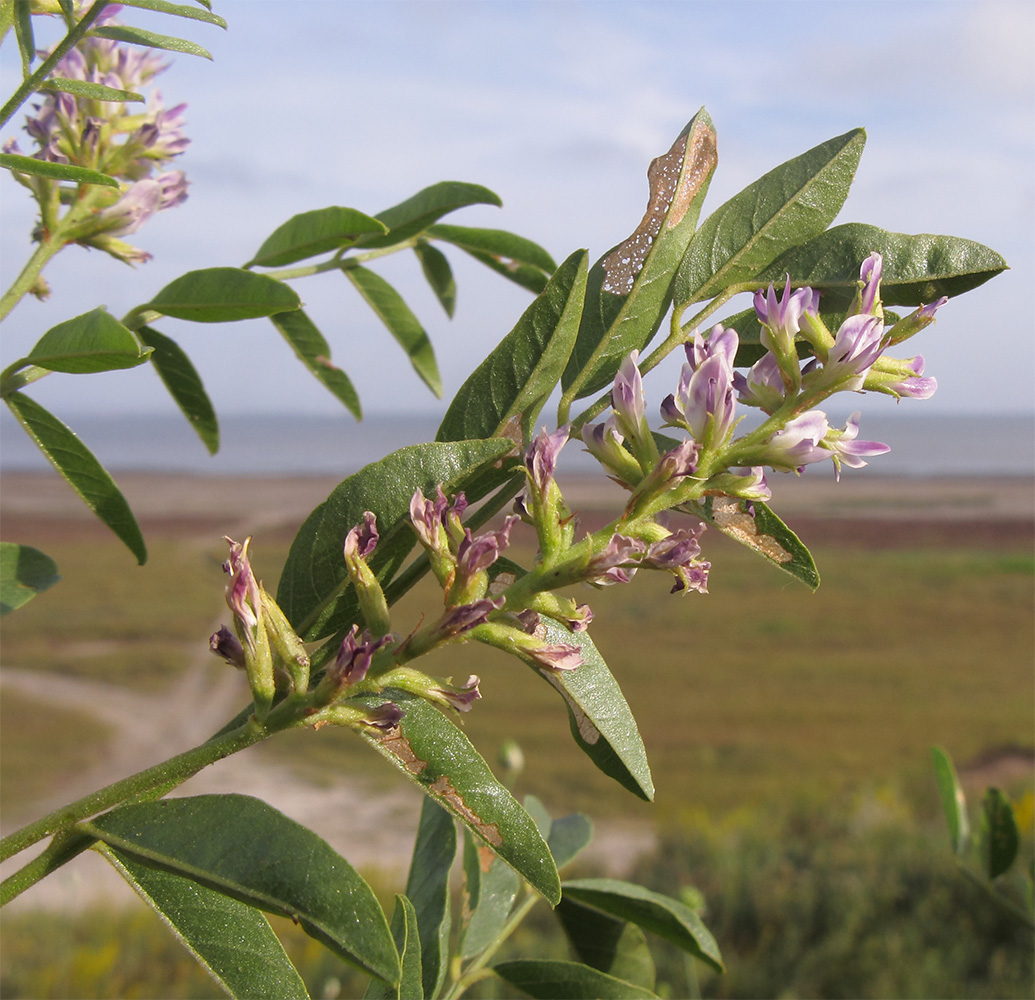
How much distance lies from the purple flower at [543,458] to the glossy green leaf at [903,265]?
23cm

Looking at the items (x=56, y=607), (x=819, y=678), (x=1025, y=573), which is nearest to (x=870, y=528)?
(x=1025, y=573)

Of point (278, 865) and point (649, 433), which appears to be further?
point (649, 433)

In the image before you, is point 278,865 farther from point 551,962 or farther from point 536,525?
point 551,962

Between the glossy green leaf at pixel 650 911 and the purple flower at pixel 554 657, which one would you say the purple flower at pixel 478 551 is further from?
the glossy green leaf at pixel 650 911

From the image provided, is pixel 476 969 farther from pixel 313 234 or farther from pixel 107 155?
pixel 107 155

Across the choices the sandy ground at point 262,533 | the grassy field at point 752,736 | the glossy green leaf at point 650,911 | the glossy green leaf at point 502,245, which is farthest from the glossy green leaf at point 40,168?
the grassy field at point 752,736

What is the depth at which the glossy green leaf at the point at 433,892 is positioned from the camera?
2.60 feet

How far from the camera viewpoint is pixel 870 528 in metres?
31.1

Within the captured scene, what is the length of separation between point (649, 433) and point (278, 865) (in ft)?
1.13

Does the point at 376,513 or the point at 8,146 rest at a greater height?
the point at 8,146

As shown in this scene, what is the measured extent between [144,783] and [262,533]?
3098 centimetres

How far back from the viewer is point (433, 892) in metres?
0.84

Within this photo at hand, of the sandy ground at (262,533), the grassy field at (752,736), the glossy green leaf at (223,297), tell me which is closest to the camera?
the glossy green leaf at (223,297)

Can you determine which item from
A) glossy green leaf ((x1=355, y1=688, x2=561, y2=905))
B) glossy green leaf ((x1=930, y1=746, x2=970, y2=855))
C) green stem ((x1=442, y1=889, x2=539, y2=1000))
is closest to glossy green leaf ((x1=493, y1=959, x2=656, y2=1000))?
green stem ((x1=442, y1=889, x2=539, y2=1000))
